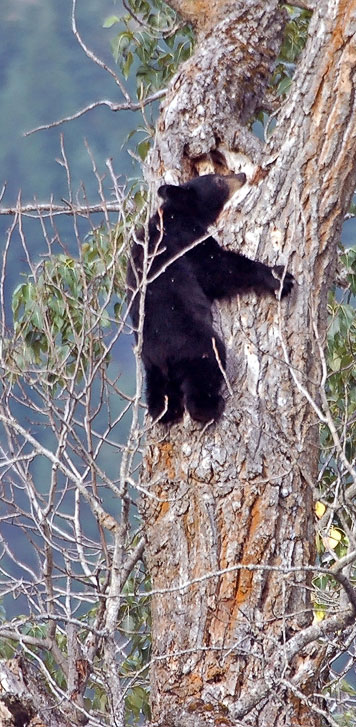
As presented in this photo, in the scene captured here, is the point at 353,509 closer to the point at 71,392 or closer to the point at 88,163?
the point at 71,392

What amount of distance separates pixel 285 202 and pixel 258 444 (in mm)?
852

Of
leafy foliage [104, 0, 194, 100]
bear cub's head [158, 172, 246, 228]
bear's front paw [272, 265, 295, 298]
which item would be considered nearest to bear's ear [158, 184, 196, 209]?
bear cub's head [158, 172, 246, 228]

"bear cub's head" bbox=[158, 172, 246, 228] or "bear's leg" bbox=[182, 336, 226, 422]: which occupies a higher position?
"bear cub's head" bbox=[158, 172, 246, 228]

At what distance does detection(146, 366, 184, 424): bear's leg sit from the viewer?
10.2ft

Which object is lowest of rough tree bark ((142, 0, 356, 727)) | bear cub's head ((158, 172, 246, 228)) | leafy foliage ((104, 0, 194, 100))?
rough tree bark ((142, 0, 356, 727))

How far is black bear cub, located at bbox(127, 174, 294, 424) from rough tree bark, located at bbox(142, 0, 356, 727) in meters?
0.06

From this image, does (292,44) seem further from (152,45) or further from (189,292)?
(189,292)

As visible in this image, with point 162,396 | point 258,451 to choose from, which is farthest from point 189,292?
point 258,451

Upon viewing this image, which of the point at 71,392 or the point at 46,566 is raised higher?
the point at 71,392

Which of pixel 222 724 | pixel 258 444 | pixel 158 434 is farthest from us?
pixel 158 434

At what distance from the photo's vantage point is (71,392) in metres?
2.70

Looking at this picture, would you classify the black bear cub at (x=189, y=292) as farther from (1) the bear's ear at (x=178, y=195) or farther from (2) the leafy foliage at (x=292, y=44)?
(2) the leafy foliage at (x=292, y=44)

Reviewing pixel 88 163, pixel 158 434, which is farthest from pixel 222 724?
pixel 88 163

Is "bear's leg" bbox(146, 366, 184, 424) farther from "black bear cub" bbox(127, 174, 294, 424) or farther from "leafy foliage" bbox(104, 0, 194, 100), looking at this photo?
"leafy foliage" bbox(104, 0, 194, 100)
